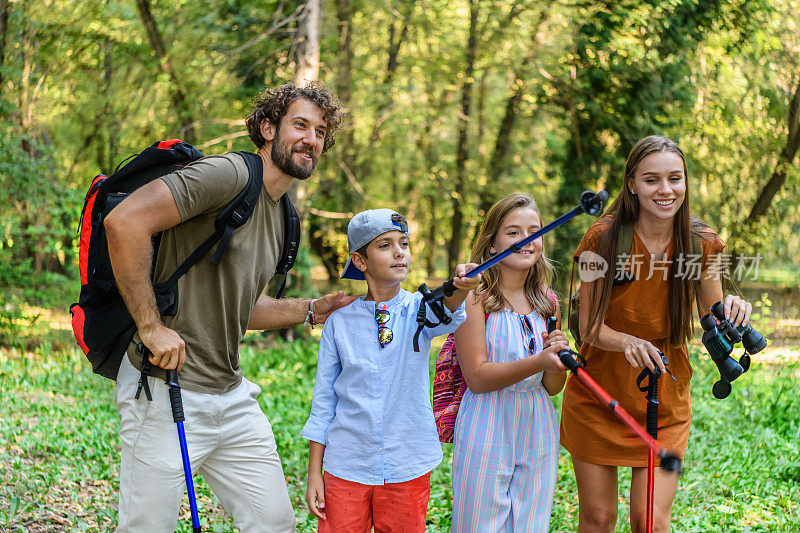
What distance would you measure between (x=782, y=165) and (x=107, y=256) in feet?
31.1

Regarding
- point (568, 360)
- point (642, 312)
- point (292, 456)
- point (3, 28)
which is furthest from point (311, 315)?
point (3, 28)

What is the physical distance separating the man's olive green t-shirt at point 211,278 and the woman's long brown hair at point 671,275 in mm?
1390

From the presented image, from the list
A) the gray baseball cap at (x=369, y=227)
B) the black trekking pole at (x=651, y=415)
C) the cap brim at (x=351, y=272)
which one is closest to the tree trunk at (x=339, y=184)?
the cap brim at (x=351, y=272)

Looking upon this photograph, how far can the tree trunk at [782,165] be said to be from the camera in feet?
31.0

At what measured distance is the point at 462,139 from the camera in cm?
1442

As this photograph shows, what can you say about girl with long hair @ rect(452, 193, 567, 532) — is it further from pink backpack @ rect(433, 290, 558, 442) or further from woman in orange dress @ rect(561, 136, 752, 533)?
woman in orange dress @ rect(561, 136, 752, 533)

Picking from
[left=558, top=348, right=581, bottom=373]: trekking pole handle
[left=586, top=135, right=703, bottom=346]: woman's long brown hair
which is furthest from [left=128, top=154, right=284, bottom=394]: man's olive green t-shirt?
A: [left=586, top=135, right=703, bottom=346]: woman's long brown hair

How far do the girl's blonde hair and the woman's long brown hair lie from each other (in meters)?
0.21

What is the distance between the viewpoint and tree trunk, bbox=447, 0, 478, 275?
12.9 meters

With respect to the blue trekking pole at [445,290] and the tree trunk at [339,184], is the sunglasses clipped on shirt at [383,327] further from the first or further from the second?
the tree trunk at [339,184]

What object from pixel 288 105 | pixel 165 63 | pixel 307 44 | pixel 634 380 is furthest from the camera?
pixel 165 63

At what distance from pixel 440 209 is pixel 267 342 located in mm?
7095

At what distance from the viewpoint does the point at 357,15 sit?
12375 millimetres

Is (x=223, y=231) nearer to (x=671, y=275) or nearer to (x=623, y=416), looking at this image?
(x=623, y=416)
